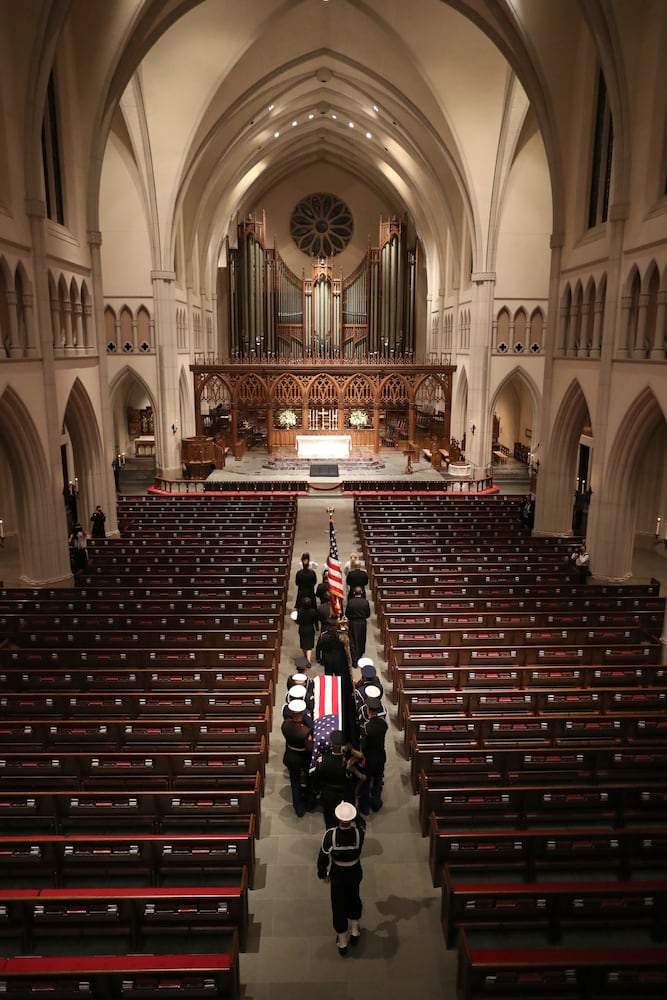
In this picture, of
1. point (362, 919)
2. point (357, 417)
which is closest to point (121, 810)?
point (362, 919)

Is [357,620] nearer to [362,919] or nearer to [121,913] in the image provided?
[362,919]

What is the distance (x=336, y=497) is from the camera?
24000 millimetres

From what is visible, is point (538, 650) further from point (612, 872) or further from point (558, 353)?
point (558, 353)

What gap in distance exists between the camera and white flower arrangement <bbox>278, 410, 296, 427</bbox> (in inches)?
1188

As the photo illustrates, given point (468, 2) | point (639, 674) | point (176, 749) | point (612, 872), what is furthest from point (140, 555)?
point (468, 2)

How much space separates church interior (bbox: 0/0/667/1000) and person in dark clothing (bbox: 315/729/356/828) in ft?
2.35

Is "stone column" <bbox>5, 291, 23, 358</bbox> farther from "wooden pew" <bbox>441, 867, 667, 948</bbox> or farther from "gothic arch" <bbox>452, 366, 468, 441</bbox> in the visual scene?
"gothic arch" <bbox>452, 366, 468, 441</bbox>

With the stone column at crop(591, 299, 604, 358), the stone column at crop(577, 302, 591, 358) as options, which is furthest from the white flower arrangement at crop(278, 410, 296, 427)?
the stone column at crop(591, 299, 604, 358)

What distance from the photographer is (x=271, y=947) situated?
582cm

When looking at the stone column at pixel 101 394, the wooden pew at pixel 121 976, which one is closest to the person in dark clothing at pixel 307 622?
the wooden pew at pixel 121 976

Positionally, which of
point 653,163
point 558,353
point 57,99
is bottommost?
point 558,353

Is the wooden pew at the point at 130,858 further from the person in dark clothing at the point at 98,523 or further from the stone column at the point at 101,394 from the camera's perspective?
the stone column at the point at 101,394

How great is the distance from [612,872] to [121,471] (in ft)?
81.6

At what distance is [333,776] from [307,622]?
445 centimetres
